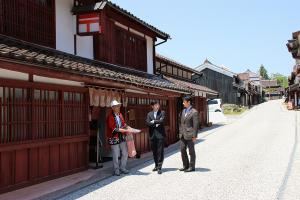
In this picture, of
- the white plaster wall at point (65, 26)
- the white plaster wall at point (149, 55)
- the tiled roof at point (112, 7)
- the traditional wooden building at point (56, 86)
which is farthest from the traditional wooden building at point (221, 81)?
the white plaster wall at point (65, 26)

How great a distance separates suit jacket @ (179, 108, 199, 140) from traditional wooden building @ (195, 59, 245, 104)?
3736cm


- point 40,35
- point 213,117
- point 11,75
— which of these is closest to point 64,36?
point 40,35

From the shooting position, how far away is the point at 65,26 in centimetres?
1095

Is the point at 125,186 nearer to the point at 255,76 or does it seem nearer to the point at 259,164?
the point at 259,164

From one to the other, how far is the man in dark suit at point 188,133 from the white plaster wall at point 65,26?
3.97m

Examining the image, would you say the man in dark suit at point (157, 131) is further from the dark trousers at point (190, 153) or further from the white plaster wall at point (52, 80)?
the white plaster wall at point (52, 80)

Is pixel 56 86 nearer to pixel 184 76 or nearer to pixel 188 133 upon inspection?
pixel 188 133

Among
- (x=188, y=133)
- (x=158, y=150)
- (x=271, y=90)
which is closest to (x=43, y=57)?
(x=158, y=150)

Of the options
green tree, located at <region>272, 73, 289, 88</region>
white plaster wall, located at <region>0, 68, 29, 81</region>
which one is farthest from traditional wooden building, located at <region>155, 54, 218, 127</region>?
green tree, located at <region>272, 73, 289, 88</region>

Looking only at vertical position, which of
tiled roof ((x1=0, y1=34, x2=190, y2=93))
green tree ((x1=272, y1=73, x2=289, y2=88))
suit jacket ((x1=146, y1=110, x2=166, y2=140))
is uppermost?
green tree ((x1=272, y1=73, x2=289, y2=88))

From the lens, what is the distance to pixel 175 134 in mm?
18859

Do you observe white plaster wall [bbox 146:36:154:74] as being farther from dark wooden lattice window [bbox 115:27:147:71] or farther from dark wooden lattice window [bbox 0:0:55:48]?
dark wooden lattice window [bbox 0:0:55:48]

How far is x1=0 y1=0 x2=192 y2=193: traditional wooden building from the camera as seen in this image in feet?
24.3

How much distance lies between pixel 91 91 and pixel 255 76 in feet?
355
